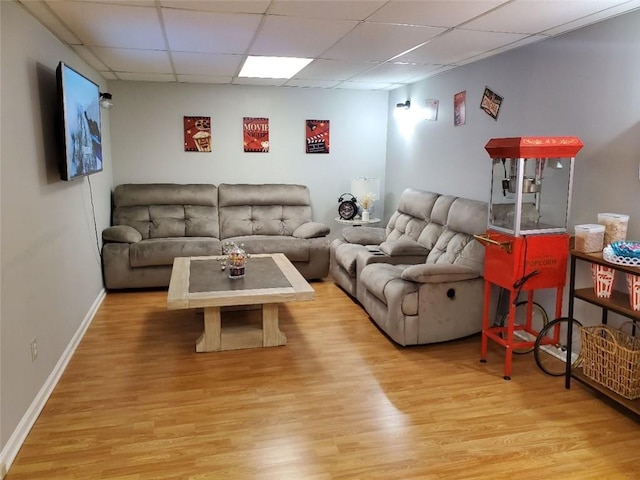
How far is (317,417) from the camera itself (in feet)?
9.17

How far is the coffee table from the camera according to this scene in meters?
3.47

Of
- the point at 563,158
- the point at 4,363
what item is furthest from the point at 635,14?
the point at 4,363

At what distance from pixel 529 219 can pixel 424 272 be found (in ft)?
2.61

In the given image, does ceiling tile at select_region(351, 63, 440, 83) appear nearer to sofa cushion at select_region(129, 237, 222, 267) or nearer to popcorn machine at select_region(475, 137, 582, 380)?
popcorn machine at select_region(475, 137, 582, 380)

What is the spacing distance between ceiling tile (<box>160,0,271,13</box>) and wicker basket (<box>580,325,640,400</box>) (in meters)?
2.66

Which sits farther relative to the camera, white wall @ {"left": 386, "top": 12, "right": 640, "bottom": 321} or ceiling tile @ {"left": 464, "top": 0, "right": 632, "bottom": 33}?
white wall @ {"left": 386, "top": 12, "right": 640, "bottom": 321}

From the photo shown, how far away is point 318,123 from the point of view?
634cm

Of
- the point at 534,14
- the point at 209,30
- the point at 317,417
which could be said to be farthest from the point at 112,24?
the point at 317,417

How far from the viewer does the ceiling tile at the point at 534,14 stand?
8.87ft

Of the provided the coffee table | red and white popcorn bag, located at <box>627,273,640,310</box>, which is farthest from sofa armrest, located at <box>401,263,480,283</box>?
red and white popcorn bag, located at <box>627,273,640,310</box>

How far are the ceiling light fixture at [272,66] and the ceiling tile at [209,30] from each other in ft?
1.47

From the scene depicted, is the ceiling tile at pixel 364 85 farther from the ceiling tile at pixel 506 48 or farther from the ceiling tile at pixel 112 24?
the ceiling tile at pixel 112 24

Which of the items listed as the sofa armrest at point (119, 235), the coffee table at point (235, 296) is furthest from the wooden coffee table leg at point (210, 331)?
the sofa armrest at point (119, 235)

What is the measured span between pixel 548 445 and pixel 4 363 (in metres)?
2.68
